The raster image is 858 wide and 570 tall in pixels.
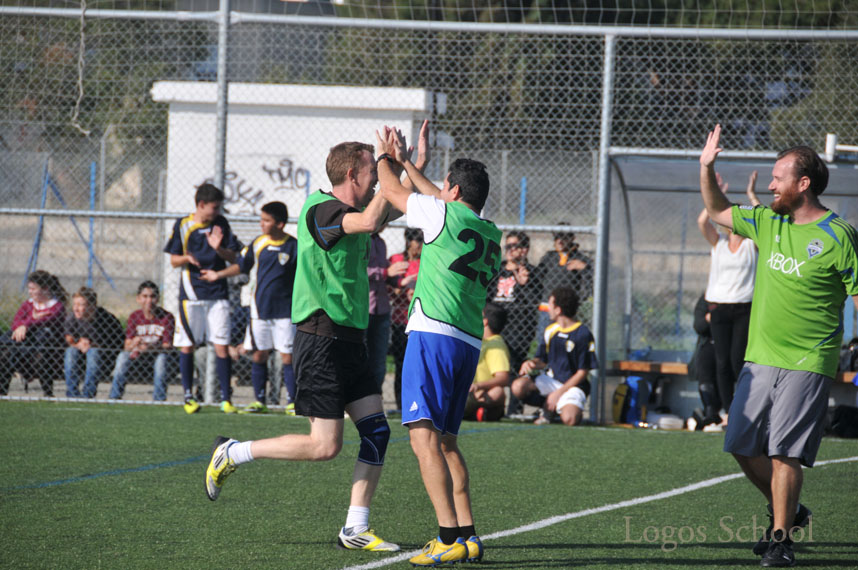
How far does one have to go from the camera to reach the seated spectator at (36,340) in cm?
1121

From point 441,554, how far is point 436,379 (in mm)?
770

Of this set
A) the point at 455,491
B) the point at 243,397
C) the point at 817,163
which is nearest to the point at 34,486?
the point at 455,491

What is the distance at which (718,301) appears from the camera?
9797mm

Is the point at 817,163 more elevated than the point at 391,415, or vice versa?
the point at 817,163

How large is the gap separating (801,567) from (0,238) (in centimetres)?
1878

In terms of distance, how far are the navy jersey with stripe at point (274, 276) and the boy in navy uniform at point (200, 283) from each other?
38 cm

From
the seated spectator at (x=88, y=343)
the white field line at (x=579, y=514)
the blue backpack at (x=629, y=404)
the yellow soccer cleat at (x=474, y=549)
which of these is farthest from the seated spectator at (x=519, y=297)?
the yellow soccer cleat at (x=474, y=549)

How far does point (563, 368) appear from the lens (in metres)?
10.5

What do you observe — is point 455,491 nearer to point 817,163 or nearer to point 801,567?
point 801,567

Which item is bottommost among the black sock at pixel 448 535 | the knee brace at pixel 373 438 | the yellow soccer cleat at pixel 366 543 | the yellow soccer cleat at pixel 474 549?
the yellow soccer cleat at pixel 366 543

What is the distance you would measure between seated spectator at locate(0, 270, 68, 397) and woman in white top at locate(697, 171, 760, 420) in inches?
272

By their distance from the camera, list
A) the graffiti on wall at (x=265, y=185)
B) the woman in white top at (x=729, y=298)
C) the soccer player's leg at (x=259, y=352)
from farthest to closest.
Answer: the graffiti on wall at (x=265, y=185)
the soccer player's leg at (x=259, y=352)
the woman in white top at (x=729, y=298)

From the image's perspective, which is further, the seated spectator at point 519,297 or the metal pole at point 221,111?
the seated spectator at point 519,297

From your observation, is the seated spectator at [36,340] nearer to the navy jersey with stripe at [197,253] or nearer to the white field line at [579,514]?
the navy jersey with stripe at [197,253]
